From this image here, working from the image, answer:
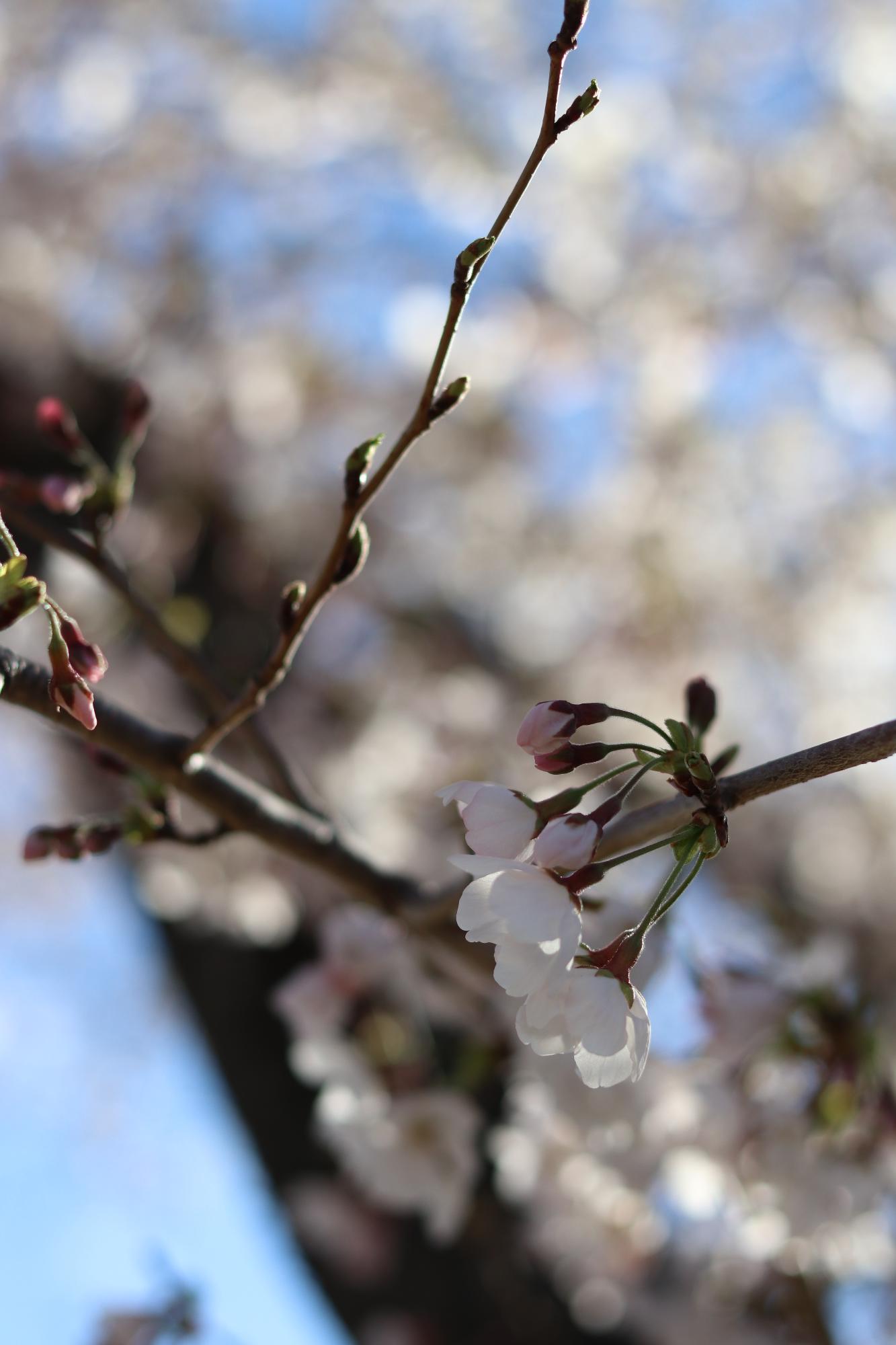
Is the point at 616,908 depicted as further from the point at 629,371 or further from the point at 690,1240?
the point at 629,371

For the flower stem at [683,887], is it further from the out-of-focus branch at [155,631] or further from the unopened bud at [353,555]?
the out-of-focus branch at [155,631]

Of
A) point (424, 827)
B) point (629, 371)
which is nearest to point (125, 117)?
point (629, 371)

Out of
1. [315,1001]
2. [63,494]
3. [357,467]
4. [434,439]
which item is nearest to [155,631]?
[63,494]

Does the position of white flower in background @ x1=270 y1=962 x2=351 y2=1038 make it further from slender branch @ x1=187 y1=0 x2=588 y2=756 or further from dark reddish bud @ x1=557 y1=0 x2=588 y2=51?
dark reddish bud @ x1=557 y1=0 x2=588 y2=51

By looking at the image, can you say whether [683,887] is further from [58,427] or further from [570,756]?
[58,427]

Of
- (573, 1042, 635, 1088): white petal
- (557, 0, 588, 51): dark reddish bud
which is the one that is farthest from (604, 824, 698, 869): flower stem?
(557, 0, 588, 51): dark reddish bud

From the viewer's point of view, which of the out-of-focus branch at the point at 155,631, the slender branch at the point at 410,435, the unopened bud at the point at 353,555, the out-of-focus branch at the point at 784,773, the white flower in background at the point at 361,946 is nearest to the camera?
the out-of-focus branch at the point at 784,773

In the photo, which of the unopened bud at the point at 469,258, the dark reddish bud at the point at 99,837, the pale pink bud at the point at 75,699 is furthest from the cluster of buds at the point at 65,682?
the unopened bud at the point at 469,258
